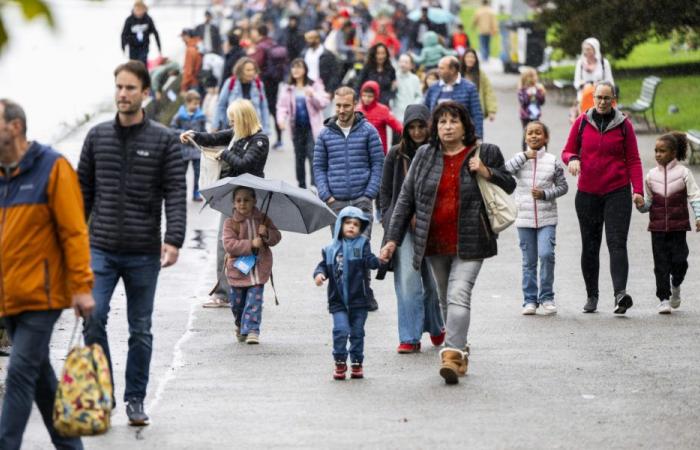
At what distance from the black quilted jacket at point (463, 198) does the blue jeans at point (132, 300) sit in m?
1.96

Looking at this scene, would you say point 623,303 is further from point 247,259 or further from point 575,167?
point 247,259

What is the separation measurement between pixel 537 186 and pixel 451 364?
3.15 m

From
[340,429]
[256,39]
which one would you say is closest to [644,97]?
[256,39]

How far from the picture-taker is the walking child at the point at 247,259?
35.7 feet

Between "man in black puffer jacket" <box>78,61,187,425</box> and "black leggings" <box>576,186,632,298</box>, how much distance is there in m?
4.81

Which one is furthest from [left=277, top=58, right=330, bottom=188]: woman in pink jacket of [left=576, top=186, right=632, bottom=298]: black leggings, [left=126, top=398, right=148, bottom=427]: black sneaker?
[left=126, top=398, right=148, bottom=427]: black sneaker

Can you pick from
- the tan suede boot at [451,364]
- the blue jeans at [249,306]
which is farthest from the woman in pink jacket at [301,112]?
the tan suede boot at [451,364]

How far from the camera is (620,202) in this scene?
1192 centimetres

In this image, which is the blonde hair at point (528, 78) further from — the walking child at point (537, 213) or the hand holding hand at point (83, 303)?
the hand holding hand at point (83, 303)

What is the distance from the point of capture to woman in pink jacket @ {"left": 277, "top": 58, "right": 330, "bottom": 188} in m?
19.8

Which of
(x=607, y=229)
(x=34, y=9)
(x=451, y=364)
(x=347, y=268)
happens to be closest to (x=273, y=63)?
(x=607, y=229)

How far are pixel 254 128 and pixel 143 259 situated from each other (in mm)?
4190

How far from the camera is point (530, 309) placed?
12.0 m

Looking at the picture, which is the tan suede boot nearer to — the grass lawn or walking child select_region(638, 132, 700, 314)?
walking child select_region(638, 132, 700, 314)
